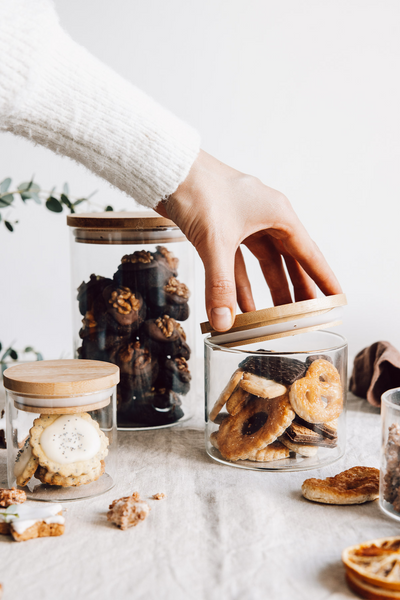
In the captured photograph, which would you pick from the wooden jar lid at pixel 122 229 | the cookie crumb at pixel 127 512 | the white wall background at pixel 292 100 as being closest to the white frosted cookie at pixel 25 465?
the cookie crumb at pixel 127 512

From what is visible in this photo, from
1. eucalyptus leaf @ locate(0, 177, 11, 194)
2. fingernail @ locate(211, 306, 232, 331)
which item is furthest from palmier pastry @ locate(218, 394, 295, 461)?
eucalyptus leaf @ locate(0, 177, 11, 194)

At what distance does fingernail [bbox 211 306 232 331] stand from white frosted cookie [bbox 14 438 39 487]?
0.27 metres

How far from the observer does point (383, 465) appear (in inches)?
24.9

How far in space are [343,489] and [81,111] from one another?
1.84ft

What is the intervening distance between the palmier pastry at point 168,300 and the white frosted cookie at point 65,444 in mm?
264

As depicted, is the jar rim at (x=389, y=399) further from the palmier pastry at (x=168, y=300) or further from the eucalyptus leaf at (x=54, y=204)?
the eucalyptus leaf at (x=54, y=204)

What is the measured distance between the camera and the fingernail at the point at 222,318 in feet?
2.41

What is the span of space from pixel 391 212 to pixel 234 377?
1.09 metres

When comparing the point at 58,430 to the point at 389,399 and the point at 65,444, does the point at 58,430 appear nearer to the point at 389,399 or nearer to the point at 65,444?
the point at 65,444

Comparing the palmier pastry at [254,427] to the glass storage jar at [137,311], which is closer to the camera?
the palmier pastry at [254,427]

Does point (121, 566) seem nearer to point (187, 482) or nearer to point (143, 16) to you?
point (187, 482)

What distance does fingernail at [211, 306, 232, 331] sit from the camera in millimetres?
734

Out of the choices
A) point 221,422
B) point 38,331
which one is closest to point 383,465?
point 221,422

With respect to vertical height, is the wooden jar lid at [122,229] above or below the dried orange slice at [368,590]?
above
